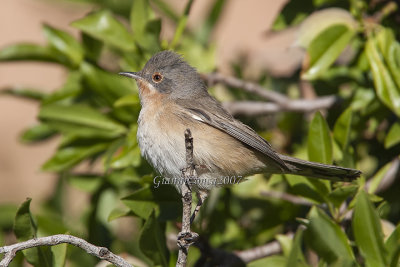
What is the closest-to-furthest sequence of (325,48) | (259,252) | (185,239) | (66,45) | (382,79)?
(185,239)
(382,79)
(325,48)
(259,252)
(66,45)

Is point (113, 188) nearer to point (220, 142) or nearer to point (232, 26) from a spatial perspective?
point (220, 142)

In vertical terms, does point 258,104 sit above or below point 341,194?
above

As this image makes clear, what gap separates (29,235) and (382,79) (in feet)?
9.12

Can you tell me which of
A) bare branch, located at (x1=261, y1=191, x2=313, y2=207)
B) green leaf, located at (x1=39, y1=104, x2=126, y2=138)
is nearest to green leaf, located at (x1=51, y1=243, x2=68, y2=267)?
green leaf, located at (x1=39, y1=104, x2=126, y2=138)

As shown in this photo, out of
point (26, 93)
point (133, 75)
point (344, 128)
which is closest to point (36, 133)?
point (26, 93)

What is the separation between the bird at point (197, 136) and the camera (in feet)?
13.8

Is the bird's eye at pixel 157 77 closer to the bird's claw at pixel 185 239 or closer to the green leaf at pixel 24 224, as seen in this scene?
the bird's claw at pixel 185 239

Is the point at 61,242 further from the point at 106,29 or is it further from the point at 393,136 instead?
the point at 393,136

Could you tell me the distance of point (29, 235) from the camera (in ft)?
11.2

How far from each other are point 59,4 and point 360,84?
3.55 meters

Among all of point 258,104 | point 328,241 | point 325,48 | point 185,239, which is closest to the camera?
point 328,241

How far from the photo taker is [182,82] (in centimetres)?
501

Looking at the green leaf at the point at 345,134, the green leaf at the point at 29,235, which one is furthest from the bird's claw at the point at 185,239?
the green leaf at the point at 345,134

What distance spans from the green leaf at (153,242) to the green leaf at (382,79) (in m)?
1.93
